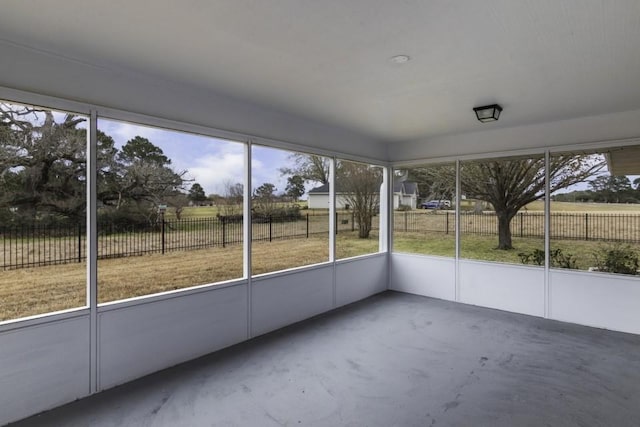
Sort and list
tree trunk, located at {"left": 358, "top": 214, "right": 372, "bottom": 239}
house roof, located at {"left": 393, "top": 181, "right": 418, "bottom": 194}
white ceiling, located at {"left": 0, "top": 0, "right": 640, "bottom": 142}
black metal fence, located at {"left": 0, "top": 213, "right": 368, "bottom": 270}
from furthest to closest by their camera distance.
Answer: tree trunk, located at {"left": 358, "top": 214, "right": 372, "bottom": 239} → house roof, located at {"left": 393, "top": 181, "right": 418, "bottom": 194} → black metal fence, located at {"left": 0, "top": 213, "right": 368, "bottom": 270} → white ceiling, located at {"left": 0, "top": 0, "right": 640, "bottom": 142}

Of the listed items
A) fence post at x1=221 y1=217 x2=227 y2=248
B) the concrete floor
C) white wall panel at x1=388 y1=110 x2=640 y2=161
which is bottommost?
the concrete floor

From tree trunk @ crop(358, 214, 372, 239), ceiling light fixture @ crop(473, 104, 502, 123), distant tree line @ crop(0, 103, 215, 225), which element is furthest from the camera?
tree trunk @ crop(358, 214, 372, 239)

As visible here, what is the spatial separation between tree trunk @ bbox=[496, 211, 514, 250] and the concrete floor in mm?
1171

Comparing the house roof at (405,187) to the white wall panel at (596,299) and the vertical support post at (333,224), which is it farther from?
the white wall panel at (596,299)

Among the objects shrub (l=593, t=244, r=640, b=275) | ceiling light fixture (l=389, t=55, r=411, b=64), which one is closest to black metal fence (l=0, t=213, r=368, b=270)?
ceiling light fixture (l=389, t=55, r=411, b=64)

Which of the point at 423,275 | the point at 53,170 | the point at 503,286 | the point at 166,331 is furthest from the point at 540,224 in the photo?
the point at 53,170

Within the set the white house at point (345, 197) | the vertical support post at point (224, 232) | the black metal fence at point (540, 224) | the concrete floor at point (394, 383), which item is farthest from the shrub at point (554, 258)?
the vertical support post at point (224, 232)

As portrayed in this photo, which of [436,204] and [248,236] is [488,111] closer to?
[436,204]

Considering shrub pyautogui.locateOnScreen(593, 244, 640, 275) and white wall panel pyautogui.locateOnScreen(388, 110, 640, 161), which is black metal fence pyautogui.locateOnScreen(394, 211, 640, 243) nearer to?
shrub pyautogui.locateOnScreen(593, 244, 640, 275)

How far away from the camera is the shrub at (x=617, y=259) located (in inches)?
151

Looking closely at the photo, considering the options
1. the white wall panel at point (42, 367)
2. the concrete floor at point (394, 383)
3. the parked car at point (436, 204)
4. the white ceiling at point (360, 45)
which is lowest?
the concrete floor at point (394, 383)

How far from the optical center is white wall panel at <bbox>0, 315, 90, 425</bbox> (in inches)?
84.2

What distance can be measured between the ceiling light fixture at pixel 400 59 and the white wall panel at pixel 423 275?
3422mm

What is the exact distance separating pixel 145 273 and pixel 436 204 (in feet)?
13.6
